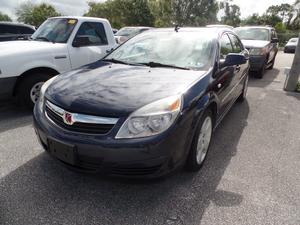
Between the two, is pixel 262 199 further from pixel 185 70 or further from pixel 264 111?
pixel 264 111

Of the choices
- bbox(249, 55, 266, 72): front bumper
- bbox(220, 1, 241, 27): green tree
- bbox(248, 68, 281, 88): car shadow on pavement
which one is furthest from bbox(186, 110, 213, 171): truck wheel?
bbox(220, 1, 241, 27): green tree

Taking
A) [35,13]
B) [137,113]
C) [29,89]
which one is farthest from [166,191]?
[35,13]

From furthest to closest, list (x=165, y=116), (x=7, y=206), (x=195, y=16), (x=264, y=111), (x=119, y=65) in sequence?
1. (x=195, y=16)
2. (x=264, y=111)
3. (x=119, y=65)
4. (x=7, y=206)
5. (x=165, y=116)

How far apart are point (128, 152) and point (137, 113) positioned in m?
0.32

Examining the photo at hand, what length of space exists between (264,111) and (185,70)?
9.44ft

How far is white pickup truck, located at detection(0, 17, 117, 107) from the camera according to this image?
405cm

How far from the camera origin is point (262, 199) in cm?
247

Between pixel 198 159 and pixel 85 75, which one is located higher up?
pixel 85 75

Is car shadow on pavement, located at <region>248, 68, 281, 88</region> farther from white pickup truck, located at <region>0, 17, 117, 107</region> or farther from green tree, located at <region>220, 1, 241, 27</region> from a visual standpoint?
green tree, located at <region>220, 1, 241, 27</region>

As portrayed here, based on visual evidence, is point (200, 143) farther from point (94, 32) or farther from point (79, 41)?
point (94, 32)

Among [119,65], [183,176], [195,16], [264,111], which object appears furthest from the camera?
[195,16]

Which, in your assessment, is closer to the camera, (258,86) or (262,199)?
(262,199)

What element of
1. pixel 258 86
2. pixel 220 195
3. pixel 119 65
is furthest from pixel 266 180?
pixel 258 86

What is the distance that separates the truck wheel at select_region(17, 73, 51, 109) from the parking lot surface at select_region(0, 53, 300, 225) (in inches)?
33.8
